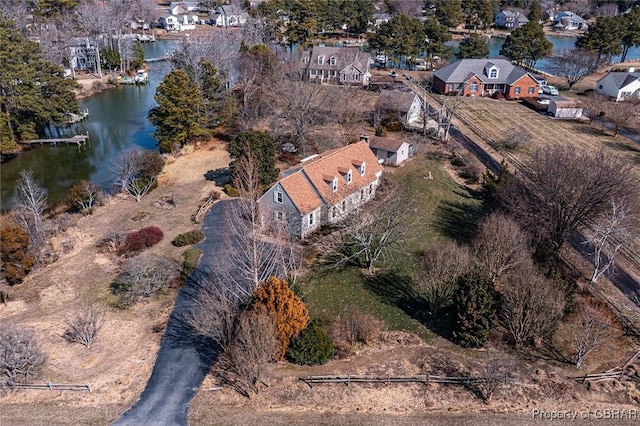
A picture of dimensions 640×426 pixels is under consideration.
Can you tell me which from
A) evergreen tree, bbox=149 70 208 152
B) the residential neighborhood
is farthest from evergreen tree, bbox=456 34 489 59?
evergreen tree, bbox=149 70 208 152

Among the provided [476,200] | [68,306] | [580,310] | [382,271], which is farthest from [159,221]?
[580,310]

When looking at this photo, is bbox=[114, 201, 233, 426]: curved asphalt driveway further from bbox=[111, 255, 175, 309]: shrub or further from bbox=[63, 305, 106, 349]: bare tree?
bbox=[63, 305, 106, 349]: bare tree

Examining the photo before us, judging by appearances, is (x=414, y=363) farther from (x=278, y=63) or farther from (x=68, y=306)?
(x=278, y=63)

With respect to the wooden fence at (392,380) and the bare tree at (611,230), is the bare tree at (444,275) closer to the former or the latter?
the wooden fence at (392,380)

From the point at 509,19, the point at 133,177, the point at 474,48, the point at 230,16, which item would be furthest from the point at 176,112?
the point at 509,19

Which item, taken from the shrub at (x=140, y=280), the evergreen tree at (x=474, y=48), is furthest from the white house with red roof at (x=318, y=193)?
the evergreen tree at (x=474, y=48)

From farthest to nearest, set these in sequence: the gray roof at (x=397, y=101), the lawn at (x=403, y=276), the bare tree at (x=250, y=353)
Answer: the gray roof at (x=397, y=101)
the lawn at (x=403, y=276)
the bare tree at (x=250, y=353)

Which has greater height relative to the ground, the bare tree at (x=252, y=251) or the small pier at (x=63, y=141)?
the bare tree at (x=252, y=251)
